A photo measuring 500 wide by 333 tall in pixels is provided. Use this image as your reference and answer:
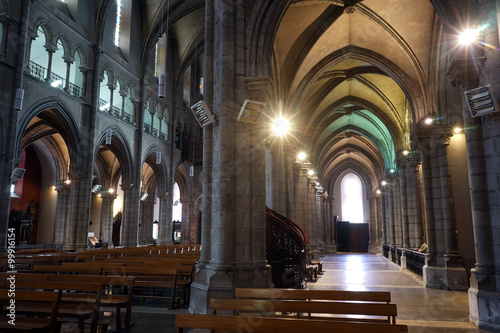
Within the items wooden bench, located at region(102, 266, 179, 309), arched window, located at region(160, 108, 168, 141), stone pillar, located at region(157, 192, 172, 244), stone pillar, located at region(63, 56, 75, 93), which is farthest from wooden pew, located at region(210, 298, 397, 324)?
arched window, located at region(160, 108, 168, 141)

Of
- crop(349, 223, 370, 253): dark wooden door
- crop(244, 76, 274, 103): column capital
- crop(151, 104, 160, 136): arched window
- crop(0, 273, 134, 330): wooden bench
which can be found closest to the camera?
crop(0, 273, 134, 330): wooden bench

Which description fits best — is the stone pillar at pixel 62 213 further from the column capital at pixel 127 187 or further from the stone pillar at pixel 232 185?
the stone pillar at pixel 232 185

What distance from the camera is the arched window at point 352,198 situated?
134ft

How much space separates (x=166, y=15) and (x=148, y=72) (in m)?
3.86

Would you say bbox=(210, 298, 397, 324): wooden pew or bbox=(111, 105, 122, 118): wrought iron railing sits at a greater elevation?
bbox=(111, 105, 122, 118): wrought iron railing

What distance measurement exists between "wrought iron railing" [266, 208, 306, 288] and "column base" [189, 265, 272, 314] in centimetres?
132

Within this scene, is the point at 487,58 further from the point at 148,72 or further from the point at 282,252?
the point at 148,72

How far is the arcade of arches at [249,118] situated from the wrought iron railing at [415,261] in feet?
4.47

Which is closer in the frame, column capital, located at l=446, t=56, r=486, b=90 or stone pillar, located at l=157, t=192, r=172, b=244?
column capital, located at l=446, t=56, r=486, b=90

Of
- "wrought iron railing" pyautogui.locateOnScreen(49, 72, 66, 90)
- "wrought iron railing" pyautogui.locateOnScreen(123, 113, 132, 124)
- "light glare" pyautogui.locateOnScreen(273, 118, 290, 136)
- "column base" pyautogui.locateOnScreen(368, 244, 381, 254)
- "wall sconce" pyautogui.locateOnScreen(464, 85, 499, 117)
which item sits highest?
"wrought iron railing" pyautogui.locateOnScreen(49, 72, 66, 90)

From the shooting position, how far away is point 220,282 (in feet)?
21.8

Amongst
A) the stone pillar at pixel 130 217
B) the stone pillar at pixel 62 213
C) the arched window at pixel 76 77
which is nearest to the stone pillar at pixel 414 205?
the stone pillar at pixel 130 217

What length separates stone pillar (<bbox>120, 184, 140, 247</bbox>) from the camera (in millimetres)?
22594

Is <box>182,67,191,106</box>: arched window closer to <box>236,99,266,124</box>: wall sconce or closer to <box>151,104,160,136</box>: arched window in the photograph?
<box>151,104,160,136</box>: arched window
